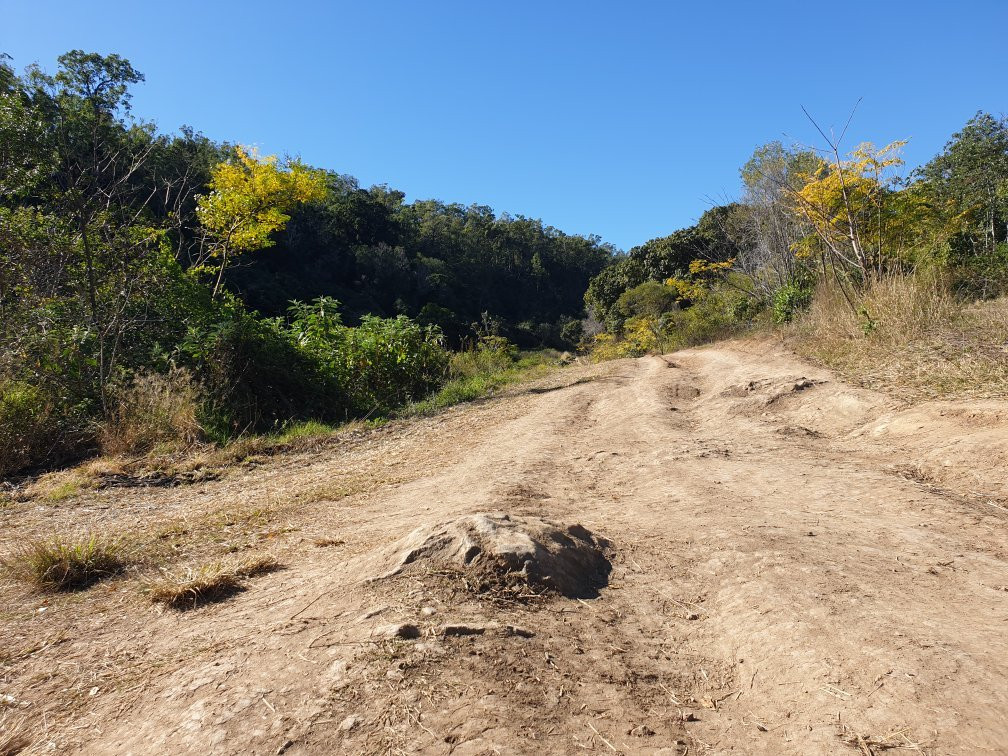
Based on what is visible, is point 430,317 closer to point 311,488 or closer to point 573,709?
point 311,488

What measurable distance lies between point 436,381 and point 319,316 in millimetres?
2292

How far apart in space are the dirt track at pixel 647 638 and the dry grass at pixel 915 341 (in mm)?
928

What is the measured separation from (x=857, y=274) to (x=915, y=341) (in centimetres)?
375

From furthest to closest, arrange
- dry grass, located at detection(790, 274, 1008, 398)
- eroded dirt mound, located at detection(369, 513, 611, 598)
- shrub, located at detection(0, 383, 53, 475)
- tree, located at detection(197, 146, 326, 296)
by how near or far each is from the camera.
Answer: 1. tree, located at detection(197, 146, 326, 296)
2. shrub, located at detection(0, 383, 53, 475)
3. dry grass, located at detection(790, 274, 1008, 398)
4. eroded dirt mound, located at detection(369, 513, 611, 598)

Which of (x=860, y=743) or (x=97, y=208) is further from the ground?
(x=97, y=208)

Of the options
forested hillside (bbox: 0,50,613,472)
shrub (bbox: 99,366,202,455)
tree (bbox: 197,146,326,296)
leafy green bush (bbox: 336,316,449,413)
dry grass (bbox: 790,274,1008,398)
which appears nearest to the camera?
dry grass (bbox: 790,274,1008,398)

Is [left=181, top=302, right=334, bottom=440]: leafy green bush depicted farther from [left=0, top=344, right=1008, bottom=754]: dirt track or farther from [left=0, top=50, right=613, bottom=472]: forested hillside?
[left=0, top=344, right=1008, bottom=754]: dirt track

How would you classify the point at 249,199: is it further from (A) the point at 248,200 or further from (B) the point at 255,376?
(B) the point at 255,376

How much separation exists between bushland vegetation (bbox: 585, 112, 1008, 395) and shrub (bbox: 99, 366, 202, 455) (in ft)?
23.5

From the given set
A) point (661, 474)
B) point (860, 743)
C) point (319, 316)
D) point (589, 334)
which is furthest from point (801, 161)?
point (860, 743)

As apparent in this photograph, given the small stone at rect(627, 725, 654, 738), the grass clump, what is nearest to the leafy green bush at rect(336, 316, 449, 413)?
the grass clump

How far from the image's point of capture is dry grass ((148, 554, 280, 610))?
245 centimetres

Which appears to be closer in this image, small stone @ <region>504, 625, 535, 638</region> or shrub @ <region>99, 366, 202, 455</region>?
small stone @ <region>504, 625, 535, 638</region>

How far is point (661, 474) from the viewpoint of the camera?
4.10 meters
